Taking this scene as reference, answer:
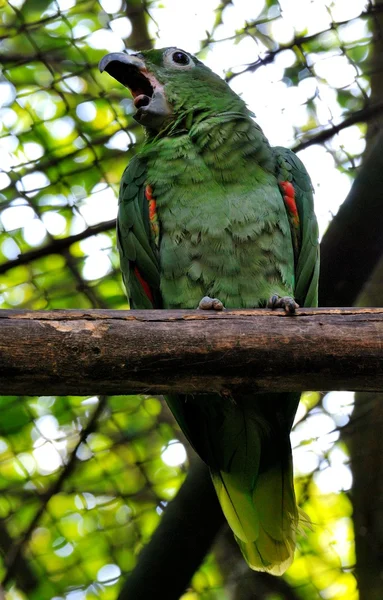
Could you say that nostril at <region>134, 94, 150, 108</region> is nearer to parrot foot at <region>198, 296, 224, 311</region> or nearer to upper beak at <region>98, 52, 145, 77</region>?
upper beak at <region>98, 52, 145, 77</region>

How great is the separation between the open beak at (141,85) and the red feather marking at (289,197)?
2.12 ft

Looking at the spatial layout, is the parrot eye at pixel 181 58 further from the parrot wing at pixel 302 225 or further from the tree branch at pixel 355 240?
the tree branch at pixel 355 240

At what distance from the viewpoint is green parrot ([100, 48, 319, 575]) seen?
2719 millimetres

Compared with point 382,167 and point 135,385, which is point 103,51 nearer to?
point 382,167

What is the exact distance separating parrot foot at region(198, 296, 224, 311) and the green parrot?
20 mm

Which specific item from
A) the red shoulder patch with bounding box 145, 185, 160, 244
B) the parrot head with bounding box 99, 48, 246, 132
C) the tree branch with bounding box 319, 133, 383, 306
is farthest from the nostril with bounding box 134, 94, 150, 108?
the tree branch with bounding box 319, 133, 383, 306

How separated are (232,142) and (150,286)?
0.68 meters

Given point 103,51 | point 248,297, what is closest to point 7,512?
point 248,297

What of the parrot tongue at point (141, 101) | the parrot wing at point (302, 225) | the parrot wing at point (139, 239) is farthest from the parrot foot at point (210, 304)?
the parrot tongue at point (141, 101)

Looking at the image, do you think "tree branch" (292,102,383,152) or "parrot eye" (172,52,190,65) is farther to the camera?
"tree branch" (292,102,383,152)

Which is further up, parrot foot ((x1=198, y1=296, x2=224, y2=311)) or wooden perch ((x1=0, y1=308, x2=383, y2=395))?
wooden perch ((x1=0, y1=308, x2=383, y2=395))

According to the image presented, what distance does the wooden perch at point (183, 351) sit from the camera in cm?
186

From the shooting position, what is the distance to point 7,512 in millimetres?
3766

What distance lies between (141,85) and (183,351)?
179cm
